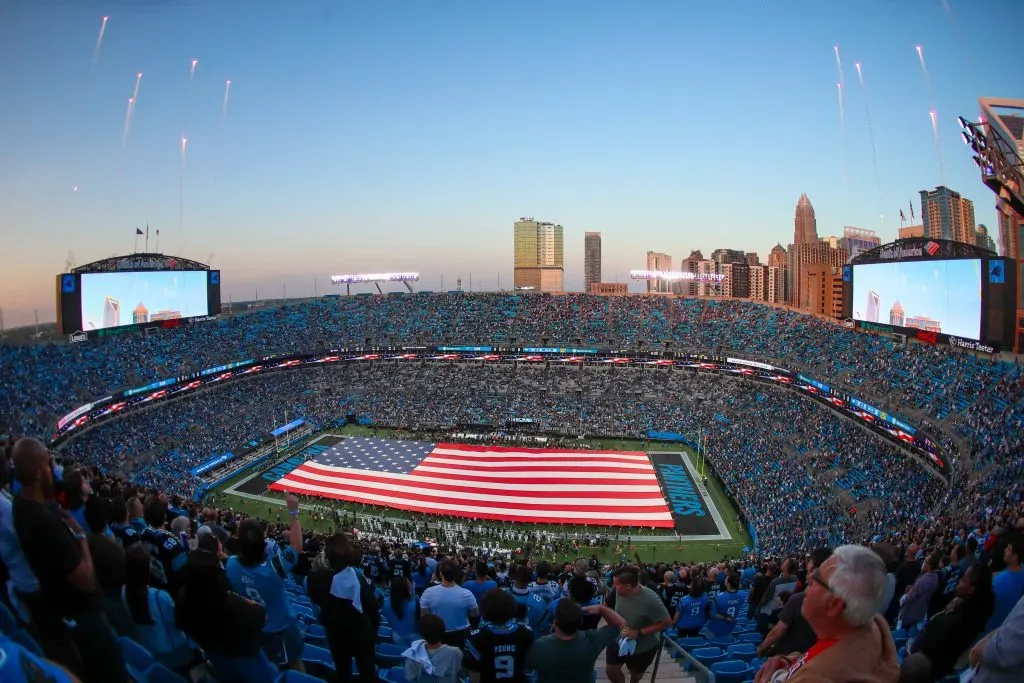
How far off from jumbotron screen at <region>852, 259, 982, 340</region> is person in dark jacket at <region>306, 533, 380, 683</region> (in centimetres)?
3767

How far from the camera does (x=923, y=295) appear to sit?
35812mm

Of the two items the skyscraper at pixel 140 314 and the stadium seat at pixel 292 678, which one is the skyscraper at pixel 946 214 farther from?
the stadium seat at pixel 292 678

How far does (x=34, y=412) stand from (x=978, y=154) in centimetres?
5419

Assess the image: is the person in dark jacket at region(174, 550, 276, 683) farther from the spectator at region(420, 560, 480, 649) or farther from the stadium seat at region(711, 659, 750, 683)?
the stadium seat at region(711, 659, 750, 683)

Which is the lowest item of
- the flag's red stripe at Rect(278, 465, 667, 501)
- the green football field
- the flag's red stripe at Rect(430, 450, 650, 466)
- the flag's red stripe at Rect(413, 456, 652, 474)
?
the green football field

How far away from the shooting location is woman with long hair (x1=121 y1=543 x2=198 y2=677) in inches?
178

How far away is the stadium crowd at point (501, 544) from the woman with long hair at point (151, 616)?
0.06 feet

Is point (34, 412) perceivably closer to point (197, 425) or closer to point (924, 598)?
point (197, 425)

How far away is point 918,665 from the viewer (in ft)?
10.6

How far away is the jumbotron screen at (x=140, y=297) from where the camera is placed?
42.8 m

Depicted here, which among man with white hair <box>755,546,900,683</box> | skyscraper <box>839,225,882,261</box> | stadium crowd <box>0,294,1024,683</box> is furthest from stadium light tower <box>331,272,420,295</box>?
skyscraper <box>839,225,882,261</box>

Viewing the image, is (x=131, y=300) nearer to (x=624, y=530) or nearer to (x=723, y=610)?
(x=624, y=530)

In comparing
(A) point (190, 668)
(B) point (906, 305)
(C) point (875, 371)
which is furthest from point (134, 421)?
(B) point (906, 305)

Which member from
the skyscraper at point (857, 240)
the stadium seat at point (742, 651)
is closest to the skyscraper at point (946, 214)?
the skyscraper at point (857, 240)
